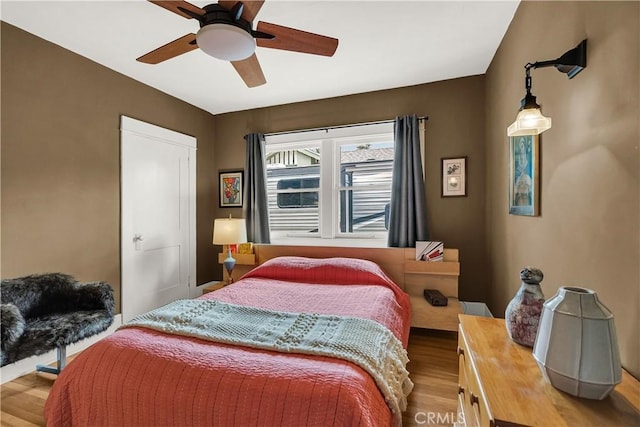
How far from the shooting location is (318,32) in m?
2.26

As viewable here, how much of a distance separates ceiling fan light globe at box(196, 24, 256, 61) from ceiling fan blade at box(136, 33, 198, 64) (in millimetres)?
151

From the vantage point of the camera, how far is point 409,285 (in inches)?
118

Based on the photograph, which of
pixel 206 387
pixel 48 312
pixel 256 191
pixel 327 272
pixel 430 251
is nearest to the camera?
pixel 206 387

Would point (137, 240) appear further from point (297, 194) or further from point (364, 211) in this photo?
point (364, 211)

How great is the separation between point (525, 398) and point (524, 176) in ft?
4.72

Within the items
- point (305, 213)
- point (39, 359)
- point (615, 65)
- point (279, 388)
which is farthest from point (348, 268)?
point (39, 359)

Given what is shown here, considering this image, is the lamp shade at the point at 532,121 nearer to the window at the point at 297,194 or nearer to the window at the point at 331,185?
the window at the point at 331,185

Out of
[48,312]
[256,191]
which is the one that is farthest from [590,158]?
[48,312]

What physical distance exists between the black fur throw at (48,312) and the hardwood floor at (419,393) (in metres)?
0.36

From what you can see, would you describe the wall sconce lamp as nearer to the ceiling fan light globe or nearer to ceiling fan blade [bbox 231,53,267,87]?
the ceiling fan light globe

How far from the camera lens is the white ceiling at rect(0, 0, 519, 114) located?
199 cm

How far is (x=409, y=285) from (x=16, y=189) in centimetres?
339

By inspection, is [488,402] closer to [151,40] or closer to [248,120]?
[151,40]

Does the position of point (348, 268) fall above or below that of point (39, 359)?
above
